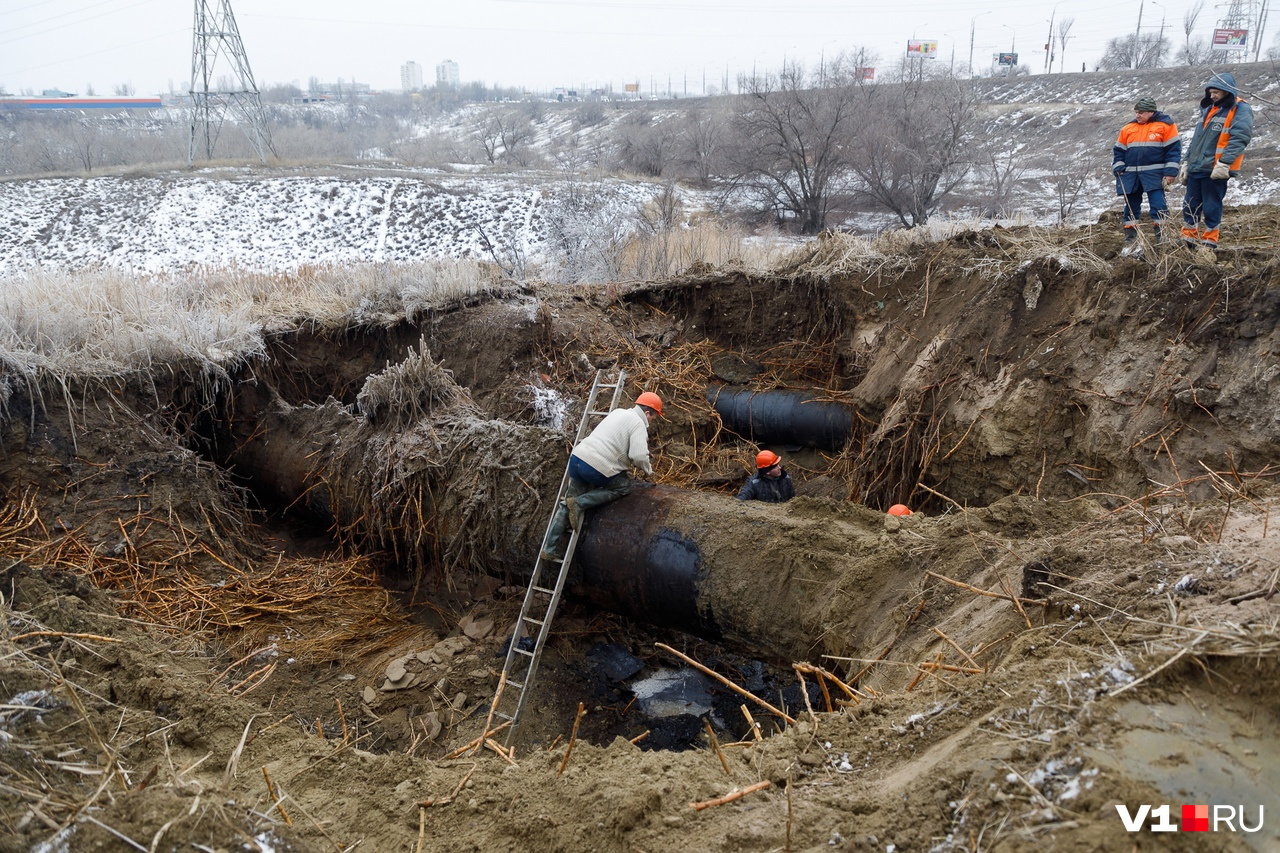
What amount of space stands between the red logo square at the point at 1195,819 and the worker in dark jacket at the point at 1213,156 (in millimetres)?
6090

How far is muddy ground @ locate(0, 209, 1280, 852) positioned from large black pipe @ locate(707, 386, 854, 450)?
7.0 inches

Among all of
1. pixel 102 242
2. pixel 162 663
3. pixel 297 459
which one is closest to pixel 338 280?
pixel 297 459

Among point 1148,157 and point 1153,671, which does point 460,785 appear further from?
point 1148,157

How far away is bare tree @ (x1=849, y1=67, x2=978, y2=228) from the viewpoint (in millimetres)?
21281

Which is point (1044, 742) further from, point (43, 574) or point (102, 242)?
point (102, 242)

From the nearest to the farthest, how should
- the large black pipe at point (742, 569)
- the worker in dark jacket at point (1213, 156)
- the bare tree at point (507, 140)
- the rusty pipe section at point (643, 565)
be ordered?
the large black pipe at point (742, 569) < the rusty pipe section at point (643, 565) < the worker in dark jacket at point (1213, 156) < the bare tree at point (507, 140)

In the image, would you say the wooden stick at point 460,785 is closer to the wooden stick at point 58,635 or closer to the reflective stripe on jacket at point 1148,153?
the wooden stick at point 58,635

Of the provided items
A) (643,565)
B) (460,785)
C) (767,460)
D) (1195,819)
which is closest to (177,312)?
(643,565)

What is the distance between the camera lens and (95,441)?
5.76m

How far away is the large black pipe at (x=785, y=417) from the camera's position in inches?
292

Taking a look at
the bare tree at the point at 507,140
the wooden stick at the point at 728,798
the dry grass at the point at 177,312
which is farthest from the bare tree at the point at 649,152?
the wooden stick at the point at 728,798

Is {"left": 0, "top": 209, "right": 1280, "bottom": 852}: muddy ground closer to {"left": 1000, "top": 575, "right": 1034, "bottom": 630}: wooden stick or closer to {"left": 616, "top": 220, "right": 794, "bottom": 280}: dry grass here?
{"left": 1000, "top": 575, "right": 1034, "bottom": 630}: wooden stick

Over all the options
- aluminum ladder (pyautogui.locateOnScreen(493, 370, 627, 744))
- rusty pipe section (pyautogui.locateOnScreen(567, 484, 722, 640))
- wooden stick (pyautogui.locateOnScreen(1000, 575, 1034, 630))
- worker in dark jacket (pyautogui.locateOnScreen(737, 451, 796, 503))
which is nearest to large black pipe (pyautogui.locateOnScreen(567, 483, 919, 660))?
rusty pipe section (pyautogui.locateOnScreen(567, 484, 722, 640))

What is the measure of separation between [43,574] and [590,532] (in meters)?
3.10
